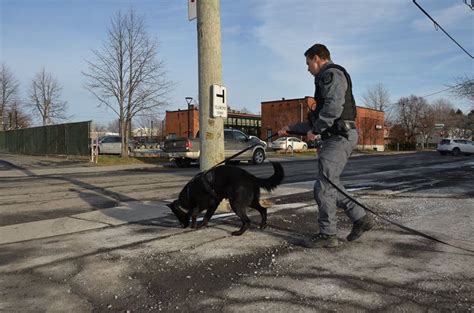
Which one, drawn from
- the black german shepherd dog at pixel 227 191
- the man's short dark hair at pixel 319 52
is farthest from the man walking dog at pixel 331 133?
the black german shepherd dog at pixel 227 191

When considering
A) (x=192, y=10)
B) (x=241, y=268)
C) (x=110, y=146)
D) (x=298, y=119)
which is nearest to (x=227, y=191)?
(x=241, y=268)

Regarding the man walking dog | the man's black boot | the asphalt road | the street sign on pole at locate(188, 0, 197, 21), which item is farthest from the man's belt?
the street sign on pole at locate(188, 0, 197, 21)

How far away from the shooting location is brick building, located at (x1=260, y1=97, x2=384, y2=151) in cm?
5303

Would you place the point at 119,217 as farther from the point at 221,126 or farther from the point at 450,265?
the point at 450,265

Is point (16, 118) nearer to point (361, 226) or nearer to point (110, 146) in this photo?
point (110, 146)

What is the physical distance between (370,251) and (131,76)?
22706 mm

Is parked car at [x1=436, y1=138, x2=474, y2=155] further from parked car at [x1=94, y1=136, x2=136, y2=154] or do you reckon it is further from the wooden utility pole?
the wooden utility pole

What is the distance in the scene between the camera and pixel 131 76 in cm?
2500

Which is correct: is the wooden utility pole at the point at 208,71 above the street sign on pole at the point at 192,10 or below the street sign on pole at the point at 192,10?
below

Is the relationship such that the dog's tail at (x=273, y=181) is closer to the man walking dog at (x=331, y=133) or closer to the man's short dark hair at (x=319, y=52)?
the man walking dog at (x=331, y=133)

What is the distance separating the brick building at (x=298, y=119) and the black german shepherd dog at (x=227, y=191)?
146ft

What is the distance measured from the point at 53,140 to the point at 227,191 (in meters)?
27.1

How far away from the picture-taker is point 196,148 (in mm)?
20516

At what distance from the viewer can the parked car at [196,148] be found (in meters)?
20.4
